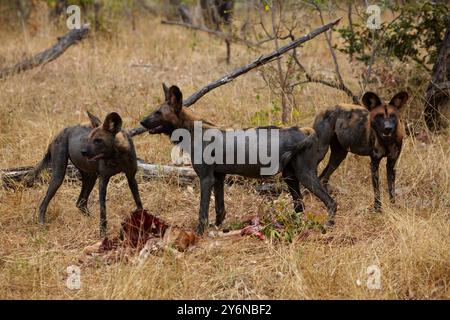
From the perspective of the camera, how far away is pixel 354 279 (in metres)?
5.21

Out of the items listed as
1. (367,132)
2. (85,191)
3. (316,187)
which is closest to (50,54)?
(85,191)

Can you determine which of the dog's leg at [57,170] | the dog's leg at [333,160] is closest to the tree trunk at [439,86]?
the dog's leg at [333,160]

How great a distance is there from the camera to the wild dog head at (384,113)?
262 inches

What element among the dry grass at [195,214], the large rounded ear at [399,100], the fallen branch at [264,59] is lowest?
the dry grass at [195,214]

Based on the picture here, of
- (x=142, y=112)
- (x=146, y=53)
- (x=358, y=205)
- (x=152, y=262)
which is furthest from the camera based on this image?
(x=146, y=53)

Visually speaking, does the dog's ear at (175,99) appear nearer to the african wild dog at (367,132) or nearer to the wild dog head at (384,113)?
the african wild dog at (367,132)

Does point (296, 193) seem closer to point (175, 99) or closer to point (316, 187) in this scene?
point (316, 187)

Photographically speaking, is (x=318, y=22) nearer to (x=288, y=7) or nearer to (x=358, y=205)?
(x=288, y=7)

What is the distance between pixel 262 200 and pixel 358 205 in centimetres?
93

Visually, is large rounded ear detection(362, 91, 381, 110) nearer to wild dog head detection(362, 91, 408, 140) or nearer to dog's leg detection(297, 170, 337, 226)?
wild dog head detection(362, 91, 408, 140)

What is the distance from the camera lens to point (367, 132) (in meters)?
6.93

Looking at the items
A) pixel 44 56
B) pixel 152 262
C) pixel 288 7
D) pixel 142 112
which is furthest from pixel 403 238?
pixel 44 56

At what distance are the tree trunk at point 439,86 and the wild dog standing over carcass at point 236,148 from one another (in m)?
3.01
